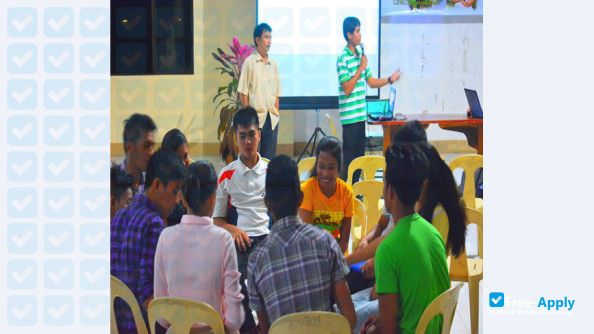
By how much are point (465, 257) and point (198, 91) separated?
1232 millimetres

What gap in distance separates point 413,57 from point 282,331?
1.22 metres

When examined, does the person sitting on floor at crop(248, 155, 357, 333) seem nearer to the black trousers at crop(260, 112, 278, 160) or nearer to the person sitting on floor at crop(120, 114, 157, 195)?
the black trousers at crop(260, 112, 278, 160)

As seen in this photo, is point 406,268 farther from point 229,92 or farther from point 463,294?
point 463,294

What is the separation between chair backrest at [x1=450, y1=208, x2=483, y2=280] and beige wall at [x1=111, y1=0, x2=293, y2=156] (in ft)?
2.41

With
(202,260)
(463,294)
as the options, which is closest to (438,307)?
(202,260)

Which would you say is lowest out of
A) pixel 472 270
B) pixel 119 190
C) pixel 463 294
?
pixel 463 294

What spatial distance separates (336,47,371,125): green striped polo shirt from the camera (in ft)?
9.61

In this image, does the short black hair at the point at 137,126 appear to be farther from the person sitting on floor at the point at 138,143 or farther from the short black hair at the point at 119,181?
the short black hair at the point at 119,181

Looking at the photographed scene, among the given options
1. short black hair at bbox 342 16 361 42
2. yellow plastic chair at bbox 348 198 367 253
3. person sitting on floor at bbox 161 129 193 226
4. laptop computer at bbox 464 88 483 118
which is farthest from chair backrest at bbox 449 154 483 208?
person sitting on floor at bbox 161 129 193 226

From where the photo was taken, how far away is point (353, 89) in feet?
9.61

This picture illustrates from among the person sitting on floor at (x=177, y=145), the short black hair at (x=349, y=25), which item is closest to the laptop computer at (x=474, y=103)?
the short black hair at (x=349, y=25)

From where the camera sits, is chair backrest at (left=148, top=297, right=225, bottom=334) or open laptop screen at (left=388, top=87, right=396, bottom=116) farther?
open laptop screen at (left=388, top=87, right=396, bottom=116)
